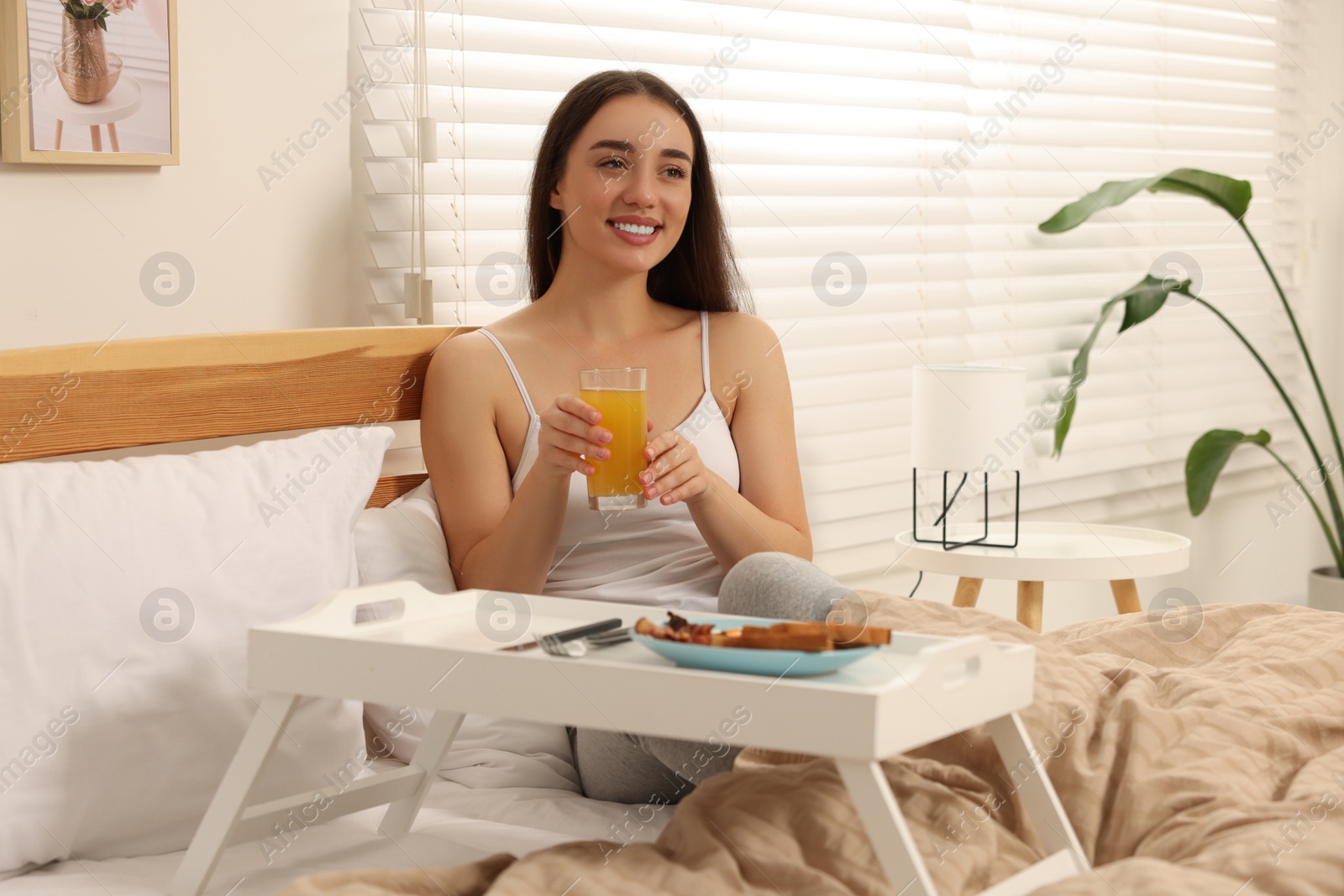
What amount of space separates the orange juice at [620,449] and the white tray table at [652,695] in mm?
273

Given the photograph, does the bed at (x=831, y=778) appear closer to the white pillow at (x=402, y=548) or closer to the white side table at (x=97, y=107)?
the white pillow at (x=402, y=548)

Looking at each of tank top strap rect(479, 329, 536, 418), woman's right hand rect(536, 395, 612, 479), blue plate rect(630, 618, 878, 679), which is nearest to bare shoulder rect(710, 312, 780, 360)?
tank top strap rect(479, 329, 536, 418)

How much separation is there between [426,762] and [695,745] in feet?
0.90

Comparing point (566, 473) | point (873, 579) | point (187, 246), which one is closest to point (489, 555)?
point (566, 473)

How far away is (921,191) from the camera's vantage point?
103 inches

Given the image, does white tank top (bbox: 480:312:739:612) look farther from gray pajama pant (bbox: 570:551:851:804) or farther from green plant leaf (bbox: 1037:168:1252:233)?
green plant leaf (bbox: 1037:168:1252:233)

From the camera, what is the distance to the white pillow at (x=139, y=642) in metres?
1.11

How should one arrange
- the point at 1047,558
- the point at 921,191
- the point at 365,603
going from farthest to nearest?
the point at 921,191 → the point at 1047,558 → the point at 365,603

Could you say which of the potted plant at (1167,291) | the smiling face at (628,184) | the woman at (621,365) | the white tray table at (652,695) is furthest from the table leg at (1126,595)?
the white tray table at (652,695)

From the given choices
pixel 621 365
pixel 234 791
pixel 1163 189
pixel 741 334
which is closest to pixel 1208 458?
pixel 1163 189

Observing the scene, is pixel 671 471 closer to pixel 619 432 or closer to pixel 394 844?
pixel 619 432

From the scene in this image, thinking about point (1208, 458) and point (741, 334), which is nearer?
point (741, 334)

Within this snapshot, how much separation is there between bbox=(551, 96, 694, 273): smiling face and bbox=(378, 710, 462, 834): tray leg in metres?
0.65

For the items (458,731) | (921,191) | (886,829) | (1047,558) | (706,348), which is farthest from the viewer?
(921,191)
